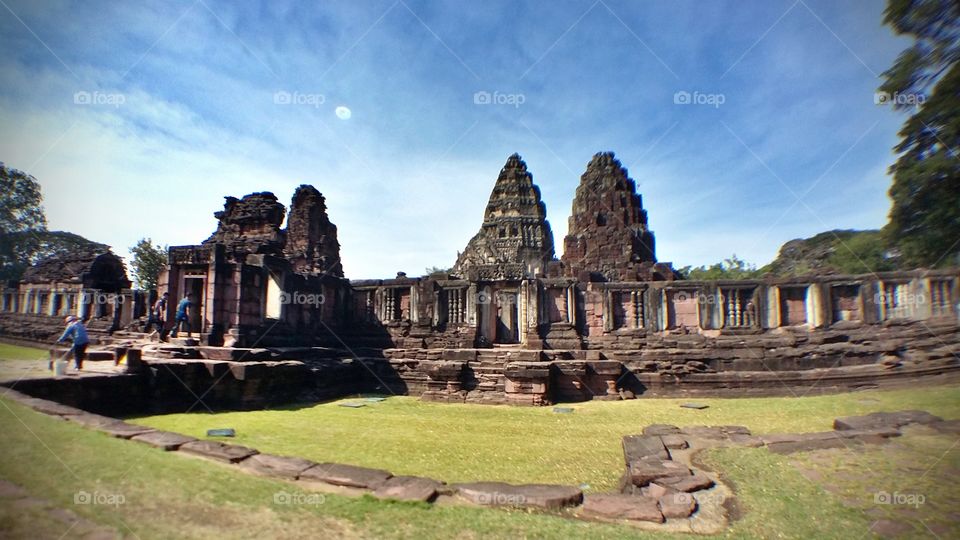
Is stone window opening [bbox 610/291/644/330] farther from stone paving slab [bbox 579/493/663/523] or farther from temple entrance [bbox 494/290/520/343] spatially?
stone paving slab [bbox 579/493/663/523]

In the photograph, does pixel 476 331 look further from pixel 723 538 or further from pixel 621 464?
pixel 723 538

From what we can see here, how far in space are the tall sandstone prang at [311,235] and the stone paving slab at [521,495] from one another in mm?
20348

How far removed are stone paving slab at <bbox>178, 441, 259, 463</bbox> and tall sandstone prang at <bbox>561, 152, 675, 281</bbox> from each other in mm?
20376

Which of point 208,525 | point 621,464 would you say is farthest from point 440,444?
point 208,525

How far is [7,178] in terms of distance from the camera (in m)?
3.30

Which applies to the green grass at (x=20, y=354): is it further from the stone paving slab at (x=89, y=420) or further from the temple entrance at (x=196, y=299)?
the stone paving slab at (x=89, y=420)

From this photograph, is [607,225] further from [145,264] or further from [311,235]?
[145,264]

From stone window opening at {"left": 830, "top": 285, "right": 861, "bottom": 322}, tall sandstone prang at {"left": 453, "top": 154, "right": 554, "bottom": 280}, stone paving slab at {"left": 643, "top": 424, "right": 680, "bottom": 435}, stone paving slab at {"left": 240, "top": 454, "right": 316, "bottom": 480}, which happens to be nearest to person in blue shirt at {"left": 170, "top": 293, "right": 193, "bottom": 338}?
stone paving slab at {"left": 240, "top": 454, "right": 316, "bottom": 480}

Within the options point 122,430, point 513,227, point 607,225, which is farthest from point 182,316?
point 513,227

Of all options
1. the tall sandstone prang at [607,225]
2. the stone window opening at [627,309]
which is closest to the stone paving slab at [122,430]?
the stone window opening at [627,309]

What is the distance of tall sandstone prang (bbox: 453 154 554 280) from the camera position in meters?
34.7

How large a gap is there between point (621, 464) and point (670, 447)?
34.9 inches

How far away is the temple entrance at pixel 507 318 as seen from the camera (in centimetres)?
1456

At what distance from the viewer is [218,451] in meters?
4.82
